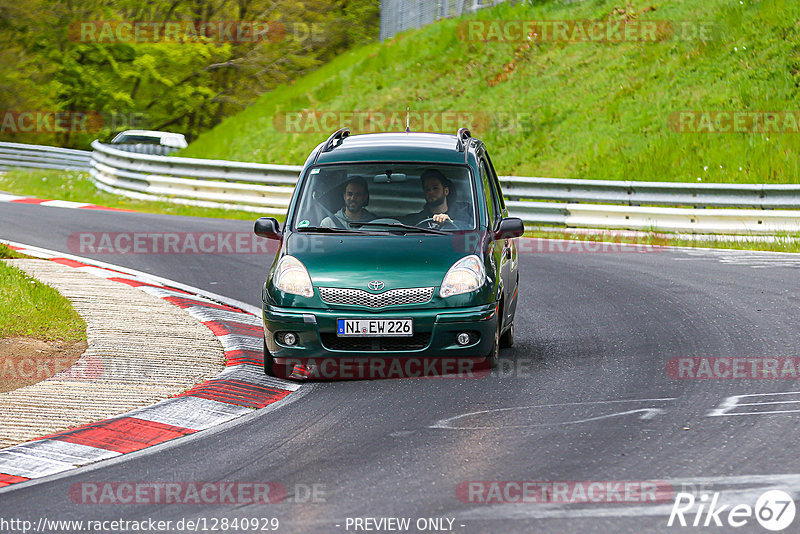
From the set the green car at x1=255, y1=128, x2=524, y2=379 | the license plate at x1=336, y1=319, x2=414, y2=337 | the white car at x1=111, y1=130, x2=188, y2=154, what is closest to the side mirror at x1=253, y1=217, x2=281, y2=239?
the green car at x1=255, y1=128, x2=524, y2=379

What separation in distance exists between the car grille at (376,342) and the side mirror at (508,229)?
130 centimetres

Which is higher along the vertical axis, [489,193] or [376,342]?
[489,193]

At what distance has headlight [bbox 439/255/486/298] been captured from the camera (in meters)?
8.12

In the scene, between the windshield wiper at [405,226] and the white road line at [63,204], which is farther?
the white road line at [63,204]

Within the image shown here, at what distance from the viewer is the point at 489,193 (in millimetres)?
9539

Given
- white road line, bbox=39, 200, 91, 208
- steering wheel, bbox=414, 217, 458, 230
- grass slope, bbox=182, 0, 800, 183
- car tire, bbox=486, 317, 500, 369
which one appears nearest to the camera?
car tire, bbox=486, 317, 500, 369

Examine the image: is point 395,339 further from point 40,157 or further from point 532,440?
point 40,157

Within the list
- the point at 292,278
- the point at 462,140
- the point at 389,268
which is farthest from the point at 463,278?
the point at 462,140

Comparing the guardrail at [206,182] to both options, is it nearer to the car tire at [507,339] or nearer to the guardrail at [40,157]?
the guardrail at [40,157]

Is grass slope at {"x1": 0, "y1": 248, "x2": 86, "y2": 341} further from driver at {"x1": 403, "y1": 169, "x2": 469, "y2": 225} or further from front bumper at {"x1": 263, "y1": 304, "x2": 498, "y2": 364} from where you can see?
driver at {"x1": 403, "y1": 169, "x2": 469, "y2": 225}

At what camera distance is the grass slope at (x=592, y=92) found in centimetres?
2255

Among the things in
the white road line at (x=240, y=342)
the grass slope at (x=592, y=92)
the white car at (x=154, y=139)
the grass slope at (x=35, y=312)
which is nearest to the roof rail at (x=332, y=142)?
the white road line at (x=240, y=342)

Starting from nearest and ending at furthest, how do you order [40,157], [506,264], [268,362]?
[268,362] → [506,264] → [40,157]

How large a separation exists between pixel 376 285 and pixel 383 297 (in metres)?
0.11
